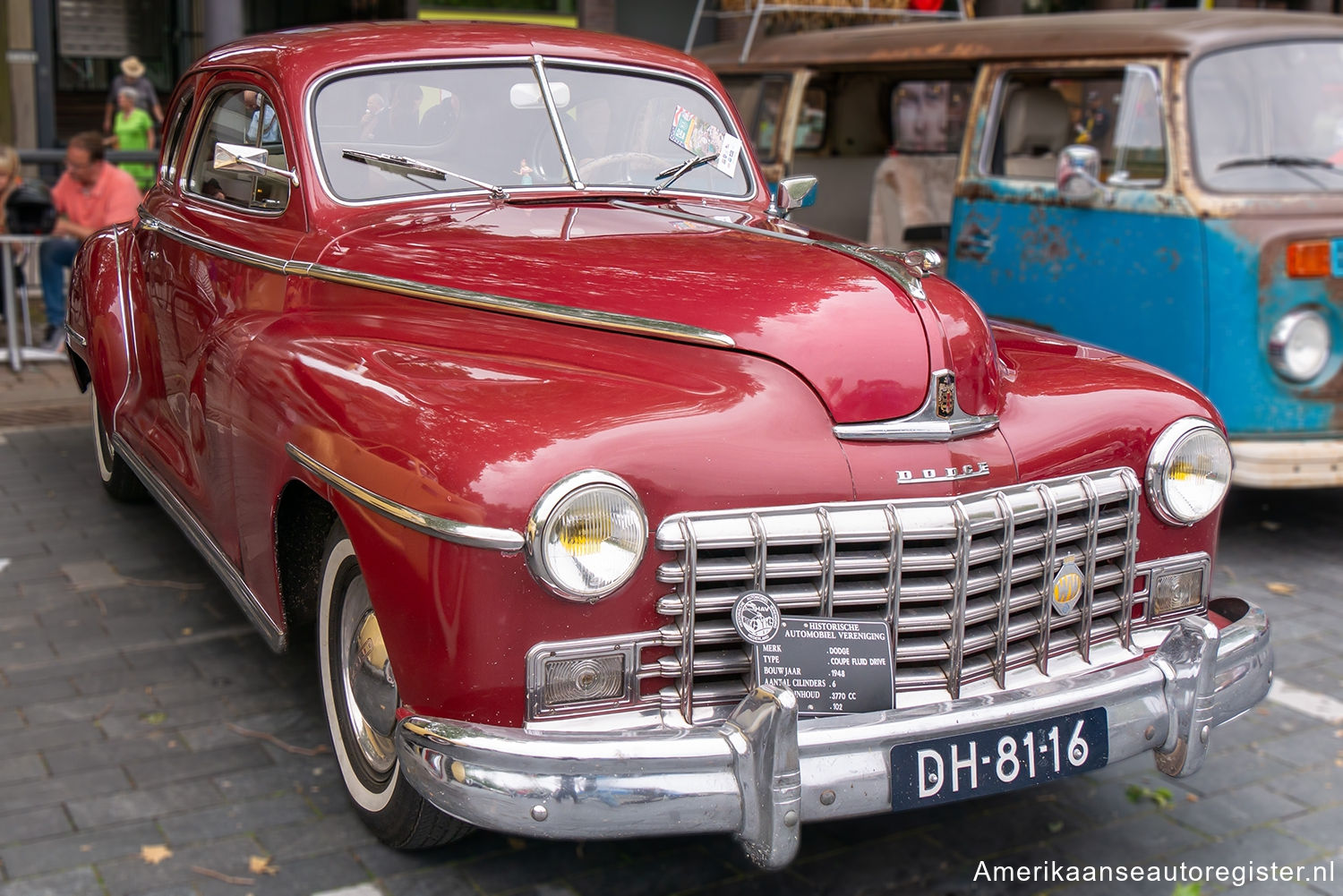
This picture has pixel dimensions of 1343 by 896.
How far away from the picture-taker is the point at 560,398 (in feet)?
8.38

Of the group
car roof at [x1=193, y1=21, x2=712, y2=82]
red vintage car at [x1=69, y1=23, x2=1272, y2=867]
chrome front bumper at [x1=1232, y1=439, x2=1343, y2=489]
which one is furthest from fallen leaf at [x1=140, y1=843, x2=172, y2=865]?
chrome front bumper at [x1=1232, y1=439, x2=1343, y2=489]

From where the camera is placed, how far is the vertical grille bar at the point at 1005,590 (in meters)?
2.69

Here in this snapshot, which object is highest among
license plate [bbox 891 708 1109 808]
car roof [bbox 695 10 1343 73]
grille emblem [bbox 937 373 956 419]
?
car roof [bbox 695 10 1343 73]

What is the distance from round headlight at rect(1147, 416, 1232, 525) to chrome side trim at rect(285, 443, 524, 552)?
150 centimetres

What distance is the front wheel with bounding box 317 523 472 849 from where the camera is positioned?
2.84 metres

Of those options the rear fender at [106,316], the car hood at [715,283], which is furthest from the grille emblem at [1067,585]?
the rear fender at [106,316]

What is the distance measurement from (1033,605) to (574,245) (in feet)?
4.46

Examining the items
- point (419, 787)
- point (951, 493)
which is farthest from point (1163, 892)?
point (419, 787)

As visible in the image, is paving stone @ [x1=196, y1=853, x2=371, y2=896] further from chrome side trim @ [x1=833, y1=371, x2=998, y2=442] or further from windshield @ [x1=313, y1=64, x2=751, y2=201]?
windshield @ [x1=313, y1=64, x2=751, y2=201]

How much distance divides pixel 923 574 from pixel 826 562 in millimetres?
252

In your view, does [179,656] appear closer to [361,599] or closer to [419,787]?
[361,599]

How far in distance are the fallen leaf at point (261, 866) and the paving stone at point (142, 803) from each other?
1.00 feet

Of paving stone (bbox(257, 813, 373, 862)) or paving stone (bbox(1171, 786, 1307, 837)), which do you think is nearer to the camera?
paving stone (bbox(257, 813, 373, 862))

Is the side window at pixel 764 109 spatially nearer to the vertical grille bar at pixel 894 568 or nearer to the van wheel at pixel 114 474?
the van wheel at pixel 114 474
